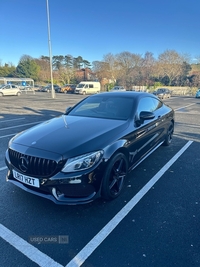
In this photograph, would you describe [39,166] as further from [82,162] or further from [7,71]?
[7,71]

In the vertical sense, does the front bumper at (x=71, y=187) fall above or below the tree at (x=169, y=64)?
below

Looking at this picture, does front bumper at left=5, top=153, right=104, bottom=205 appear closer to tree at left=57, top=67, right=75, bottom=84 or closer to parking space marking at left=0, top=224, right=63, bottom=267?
parking space marking at left=0, top=224, right=63, bottom=267

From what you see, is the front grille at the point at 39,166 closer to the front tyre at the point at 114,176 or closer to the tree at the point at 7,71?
the front tyre at the point at 114,176

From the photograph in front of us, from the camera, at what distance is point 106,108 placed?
151 inches

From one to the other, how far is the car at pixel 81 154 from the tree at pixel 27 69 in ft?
205

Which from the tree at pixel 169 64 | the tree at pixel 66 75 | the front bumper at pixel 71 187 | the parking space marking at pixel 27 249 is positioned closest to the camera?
the parking space marking at pixel 27 249

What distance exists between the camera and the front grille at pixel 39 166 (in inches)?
91.9

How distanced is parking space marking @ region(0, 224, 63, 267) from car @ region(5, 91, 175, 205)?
0.51 meters

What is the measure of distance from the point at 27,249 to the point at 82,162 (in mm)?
1076

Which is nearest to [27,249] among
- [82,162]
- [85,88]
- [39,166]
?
[39,166]

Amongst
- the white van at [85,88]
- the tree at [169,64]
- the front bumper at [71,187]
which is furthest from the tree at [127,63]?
the front bumper at [71,187]

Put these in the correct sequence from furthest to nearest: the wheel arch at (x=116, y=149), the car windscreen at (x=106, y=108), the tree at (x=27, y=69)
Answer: the tree at (x=27, y=69), the car windscreen at (x=106, y=108), the wheel arch at (x=116, y=149)

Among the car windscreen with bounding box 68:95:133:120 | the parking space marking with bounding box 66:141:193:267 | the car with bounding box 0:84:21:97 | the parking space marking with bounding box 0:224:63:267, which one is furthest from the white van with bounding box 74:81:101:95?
the parking space marking with bounding box 0:224:63:267

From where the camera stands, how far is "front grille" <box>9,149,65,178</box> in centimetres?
233
